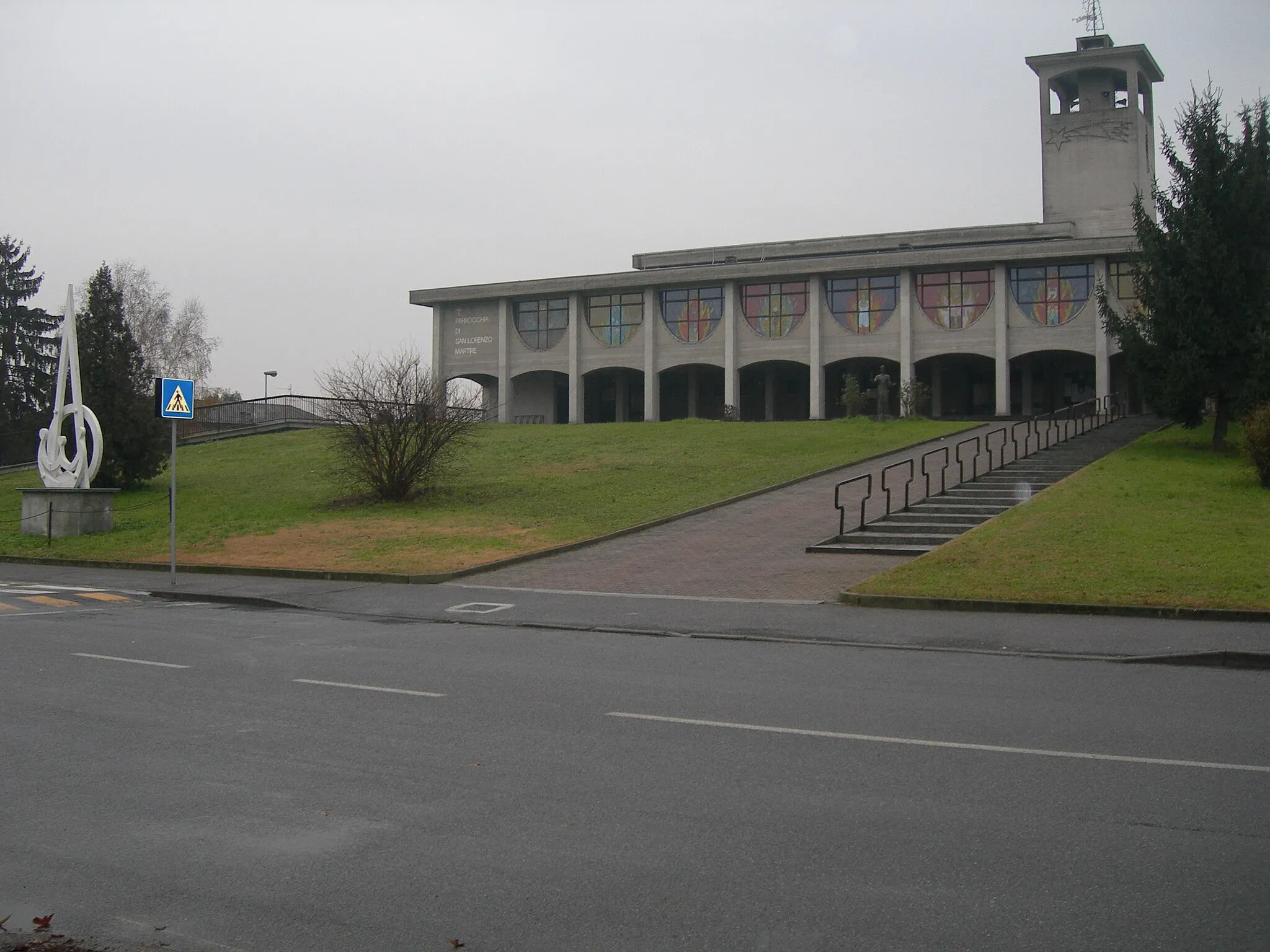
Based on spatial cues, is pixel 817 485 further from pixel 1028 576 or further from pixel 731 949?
pixel 731 949

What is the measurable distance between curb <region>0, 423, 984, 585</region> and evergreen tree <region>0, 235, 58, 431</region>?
4205 centimetres

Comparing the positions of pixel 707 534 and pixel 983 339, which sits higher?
pixel 983 339

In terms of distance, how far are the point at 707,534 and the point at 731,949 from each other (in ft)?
58.6

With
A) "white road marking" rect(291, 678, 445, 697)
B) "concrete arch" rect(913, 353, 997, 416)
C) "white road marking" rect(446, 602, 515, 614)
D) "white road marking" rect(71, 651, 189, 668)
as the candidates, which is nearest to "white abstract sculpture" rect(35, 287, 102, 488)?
"white road marking" rect(446, 602, 515, 614)

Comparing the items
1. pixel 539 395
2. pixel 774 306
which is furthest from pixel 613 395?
pixel 774 306

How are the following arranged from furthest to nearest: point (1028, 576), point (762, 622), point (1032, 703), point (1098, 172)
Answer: point (1098, 172) < point (1028, 576) < point (762, 622) < point (1032, 703)

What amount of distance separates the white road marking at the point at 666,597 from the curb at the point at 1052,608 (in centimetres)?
61

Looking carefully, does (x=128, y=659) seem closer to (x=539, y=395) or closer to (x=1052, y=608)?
(x=1052, y=608)

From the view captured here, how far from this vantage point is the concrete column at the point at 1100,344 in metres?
51.8

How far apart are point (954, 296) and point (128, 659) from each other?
166 feet

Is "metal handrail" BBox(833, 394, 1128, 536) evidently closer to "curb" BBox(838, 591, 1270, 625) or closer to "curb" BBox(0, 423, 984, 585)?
"curb" BBox(0, 423, 984, 585)

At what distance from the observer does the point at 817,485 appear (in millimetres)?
28047

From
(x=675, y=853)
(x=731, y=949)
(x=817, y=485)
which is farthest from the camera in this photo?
(x=817, y=485)

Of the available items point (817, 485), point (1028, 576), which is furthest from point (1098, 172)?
point (1028, 576)
